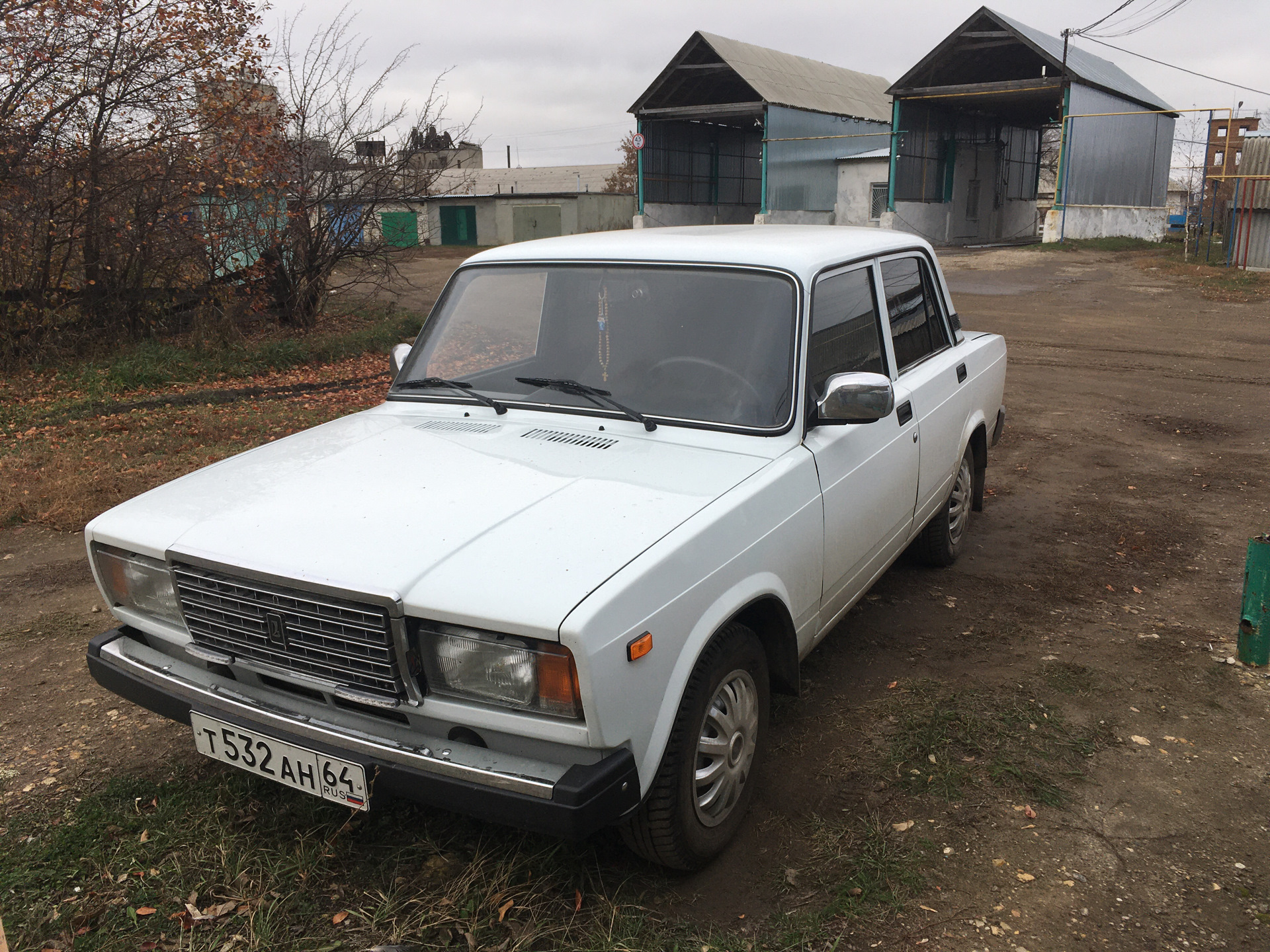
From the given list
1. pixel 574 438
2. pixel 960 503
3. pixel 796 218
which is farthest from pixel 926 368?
pixel 796 218

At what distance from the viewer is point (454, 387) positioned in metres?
3.77

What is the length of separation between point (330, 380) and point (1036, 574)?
29.3ft

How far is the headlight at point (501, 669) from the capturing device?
2.25 m

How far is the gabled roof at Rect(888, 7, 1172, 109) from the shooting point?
2694cm

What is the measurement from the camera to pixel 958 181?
33.3 metres

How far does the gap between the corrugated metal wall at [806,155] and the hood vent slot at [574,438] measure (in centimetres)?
3086

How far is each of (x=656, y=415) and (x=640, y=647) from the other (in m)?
1.20

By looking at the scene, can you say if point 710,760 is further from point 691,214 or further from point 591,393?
point 691,214

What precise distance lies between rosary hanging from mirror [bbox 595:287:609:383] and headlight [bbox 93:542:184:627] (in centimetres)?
161

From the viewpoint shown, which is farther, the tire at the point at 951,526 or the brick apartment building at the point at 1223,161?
the brick apartment building at the point at 1223,161

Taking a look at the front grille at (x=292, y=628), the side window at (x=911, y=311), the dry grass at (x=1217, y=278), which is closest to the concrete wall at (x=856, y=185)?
the dry grass at (x=1217, y=278)

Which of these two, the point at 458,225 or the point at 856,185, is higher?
the point at 856,185

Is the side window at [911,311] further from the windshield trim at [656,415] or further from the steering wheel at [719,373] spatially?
the steering wheel at [719,373]

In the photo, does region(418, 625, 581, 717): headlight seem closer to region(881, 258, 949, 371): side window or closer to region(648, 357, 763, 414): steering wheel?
region(648, 357, 763, 414): steering wheel
